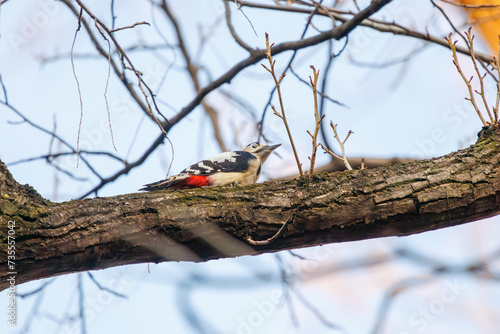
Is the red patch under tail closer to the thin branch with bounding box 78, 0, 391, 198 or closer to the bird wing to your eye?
the bird wing

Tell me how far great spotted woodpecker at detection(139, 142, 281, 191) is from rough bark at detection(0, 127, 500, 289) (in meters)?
1.52

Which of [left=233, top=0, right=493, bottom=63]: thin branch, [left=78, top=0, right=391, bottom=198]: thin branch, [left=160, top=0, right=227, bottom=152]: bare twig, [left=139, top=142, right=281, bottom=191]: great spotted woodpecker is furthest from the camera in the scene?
[left=160, top=0, right=227, bottom=152]: bare twig

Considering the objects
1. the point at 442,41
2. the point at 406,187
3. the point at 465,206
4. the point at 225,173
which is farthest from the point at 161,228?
the point at 442,41

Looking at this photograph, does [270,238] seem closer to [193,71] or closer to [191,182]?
[191,182]

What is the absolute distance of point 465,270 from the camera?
4.24 metres

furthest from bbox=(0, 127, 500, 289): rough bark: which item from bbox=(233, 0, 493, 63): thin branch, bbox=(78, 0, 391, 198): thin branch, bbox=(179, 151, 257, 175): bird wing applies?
bbox=(233, 0, 493, 63): thin branch

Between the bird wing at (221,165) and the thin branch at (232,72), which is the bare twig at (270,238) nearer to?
the bird wing at (221,165)

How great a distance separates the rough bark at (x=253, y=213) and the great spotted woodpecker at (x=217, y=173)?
1.52m

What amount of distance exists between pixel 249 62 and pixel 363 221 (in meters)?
2.67

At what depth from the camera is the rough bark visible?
2.54m

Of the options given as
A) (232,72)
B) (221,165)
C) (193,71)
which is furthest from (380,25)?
(193,71)

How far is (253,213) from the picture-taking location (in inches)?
106

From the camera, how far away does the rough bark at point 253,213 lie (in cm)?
254

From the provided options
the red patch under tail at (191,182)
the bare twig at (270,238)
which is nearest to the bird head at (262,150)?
the red patch under tail at (191,182)
